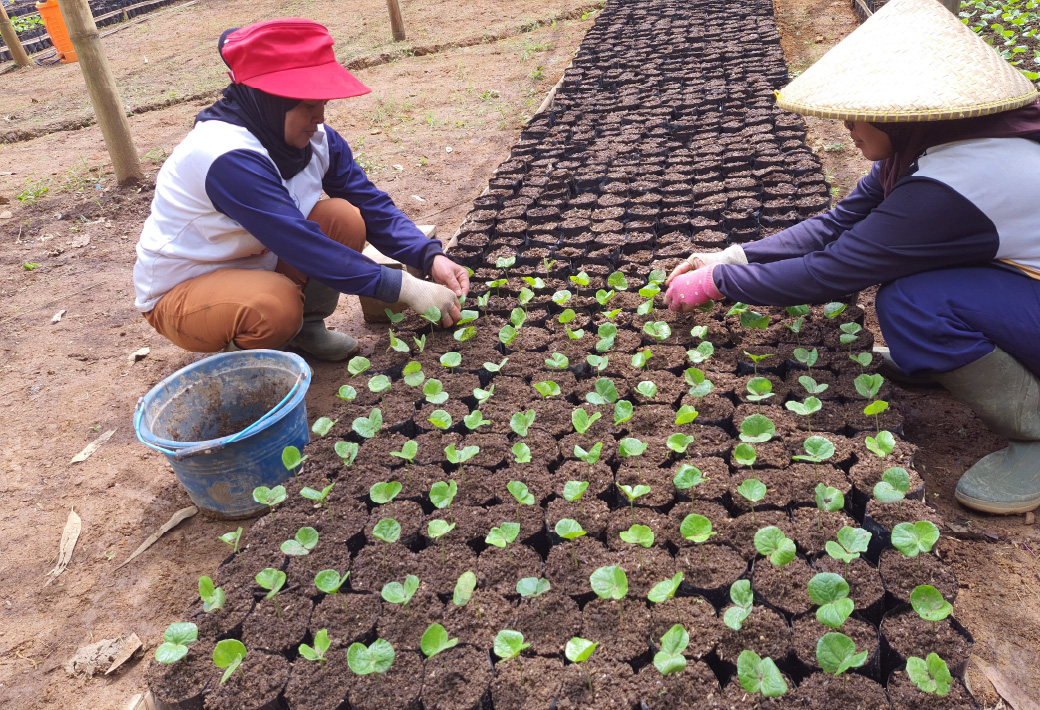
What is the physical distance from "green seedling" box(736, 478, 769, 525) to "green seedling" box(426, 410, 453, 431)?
875 mm

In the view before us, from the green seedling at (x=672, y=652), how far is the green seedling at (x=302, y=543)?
0.91 metres

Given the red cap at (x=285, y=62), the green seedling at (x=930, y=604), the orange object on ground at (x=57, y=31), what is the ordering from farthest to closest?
the orange object on ground at (x=57, y=31), the red cap at (x=285, y=62), the green seedling at (x=930, y=604)

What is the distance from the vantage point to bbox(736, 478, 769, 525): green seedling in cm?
179

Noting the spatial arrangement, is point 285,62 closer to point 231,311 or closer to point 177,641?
point 231,311

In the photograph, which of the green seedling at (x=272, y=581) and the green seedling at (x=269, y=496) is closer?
the green seedling at (x=272, y=581)

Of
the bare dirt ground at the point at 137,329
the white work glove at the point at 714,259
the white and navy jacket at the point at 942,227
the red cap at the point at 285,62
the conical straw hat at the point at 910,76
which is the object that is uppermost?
the red cap at the point at 285,62

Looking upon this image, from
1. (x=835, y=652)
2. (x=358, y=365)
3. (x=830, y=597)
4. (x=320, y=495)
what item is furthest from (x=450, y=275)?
(x=835, y=652)

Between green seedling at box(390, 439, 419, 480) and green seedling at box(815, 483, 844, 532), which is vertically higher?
green seedling at box(390, 439, 419, 480)

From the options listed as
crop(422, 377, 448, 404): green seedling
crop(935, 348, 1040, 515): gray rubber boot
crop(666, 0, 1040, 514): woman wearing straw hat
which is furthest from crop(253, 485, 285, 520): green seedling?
crop(935, 348, 1040, 515): gray rubber boot

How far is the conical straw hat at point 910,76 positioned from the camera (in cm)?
187

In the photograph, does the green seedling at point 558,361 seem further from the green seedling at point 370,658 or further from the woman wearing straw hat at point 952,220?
the green seedling at point 370,658

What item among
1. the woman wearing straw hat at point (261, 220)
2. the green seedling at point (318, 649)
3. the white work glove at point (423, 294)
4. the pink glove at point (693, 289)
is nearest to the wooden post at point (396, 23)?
the woman wearing straw hat at point (261, 220)

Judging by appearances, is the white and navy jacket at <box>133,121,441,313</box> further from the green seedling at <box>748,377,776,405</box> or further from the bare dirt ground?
the green seedling at <box>748,377,776,405</box>

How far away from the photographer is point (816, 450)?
6.30 feet
